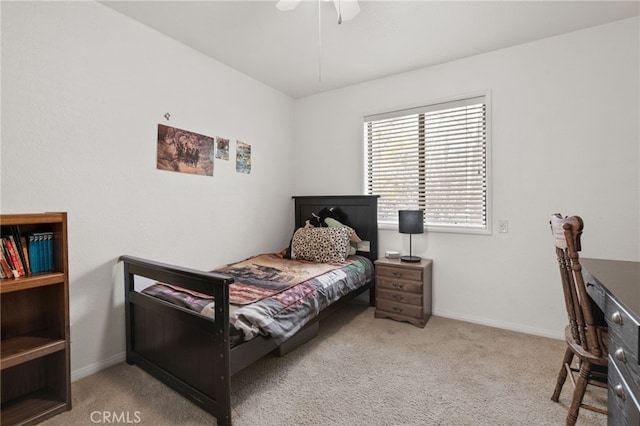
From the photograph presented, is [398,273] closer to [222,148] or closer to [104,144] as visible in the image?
[222,148]

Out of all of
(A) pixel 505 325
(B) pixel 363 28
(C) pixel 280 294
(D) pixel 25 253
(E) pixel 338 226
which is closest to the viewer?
(D) pixel 25 253

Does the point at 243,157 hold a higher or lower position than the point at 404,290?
higher

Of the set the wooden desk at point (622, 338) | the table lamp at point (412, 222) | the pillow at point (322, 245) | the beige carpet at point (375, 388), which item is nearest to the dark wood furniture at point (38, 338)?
the beige carpet at point (375, 388)

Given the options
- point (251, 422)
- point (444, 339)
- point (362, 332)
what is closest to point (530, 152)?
point (444, 339)

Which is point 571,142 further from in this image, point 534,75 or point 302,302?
point 302,302

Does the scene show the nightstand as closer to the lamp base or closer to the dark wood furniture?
the lamp base

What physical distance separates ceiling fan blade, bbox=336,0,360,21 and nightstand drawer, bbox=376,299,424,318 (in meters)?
2.42

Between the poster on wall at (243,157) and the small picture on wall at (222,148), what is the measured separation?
0.15 meters

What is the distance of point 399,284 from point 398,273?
4.1 inches

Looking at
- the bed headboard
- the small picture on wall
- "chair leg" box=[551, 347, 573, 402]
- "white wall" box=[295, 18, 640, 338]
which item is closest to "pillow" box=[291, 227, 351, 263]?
the bed headboard

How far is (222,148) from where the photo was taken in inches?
116

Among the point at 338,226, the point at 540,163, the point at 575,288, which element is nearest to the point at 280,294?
the point at 338,226

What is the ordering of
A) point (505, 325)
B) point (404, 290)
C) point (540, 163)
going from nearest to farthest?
point (540, 163) < point (505, 325) < point (404, 290)

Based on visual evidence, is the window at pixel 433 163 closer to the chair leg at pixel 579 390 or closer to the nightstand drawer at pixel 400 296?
the nightstand drawer at pixel 400 296
